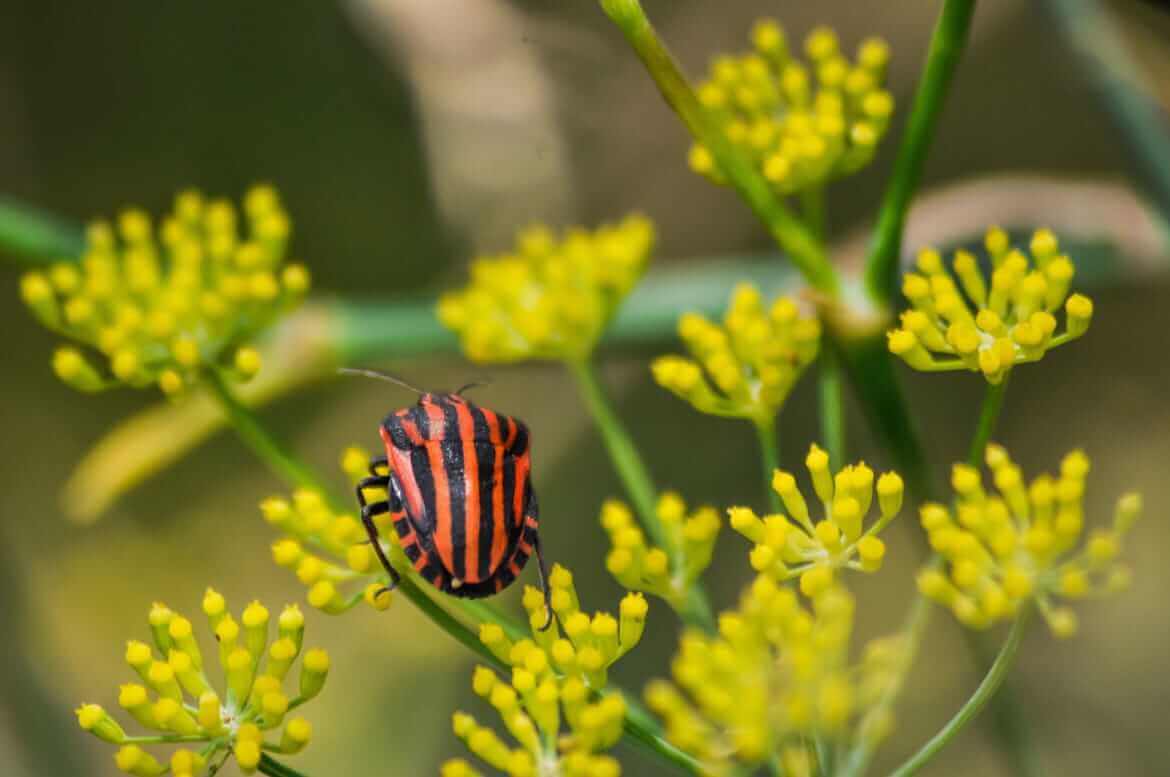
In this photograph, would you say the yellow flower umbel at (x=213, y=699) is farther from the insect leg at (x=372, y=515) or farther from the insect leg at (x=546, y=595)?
the insect leg at (x=546, y=595)

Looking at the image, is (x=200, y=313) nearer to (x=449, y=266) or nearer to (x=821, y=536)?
(x=821, y=536)

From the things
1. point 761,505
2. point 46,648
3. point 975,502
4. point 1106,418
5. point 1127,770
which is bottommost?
point 1127,770

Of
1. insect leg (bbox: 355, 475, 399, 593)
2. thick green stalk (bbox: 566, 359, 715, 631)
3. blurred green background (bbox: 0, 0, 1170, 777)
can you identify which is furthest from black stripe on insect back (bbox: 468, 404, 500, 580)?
blurred green background (bbox: 0, 0, 1170, 777)

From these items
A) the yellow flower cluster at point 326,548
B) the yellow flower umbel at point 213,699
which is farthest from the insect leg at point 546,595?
the yellow flower umbel at point 213,699

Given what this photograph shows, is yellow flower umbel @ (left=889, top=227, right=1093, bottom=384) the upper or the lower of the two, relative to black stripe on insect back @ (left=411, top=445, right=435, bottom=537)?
lower

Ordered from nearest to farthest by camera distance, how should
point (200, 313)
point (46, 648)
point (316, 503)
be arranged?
1. point (316, 503)
2. point (200, 313)
3. point (46, 648)

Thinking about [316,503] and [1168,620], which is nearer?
[316,503]

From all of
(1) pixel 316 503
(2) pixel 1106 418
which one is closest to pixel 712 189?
(2) pixel 1106 418

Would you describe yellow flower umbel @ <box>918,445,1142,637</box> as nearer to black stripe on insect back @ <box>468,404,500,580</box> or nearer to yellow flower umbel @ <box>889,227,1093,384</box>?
yellow flower umbel @ <box>889,227,1093,384</box>
